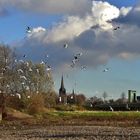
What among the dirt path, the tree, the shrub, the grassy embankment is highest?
the tree

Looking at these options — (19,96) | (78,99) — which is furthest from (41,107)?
(78,99)

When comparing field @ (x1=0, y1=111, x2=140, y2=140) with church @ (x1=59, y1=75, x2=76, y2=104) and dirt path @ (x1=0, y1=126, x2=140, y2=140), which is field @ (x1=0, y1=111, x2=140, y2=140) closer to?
dirt path @ (x1=0, y1=126, x2=140, y2=140)

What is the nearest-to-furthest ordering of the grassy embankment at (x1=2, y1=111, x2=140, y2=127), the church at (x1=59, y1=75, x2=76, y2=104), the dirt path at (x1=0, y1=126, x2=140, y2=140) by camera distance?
the dirt path at (x1=0, y1=126, x2=140, y2=140) → the grassy embankment at (x1=2, y1=111, x2=140, y2=127) → the church at (x1=59, y1=75, x2=76, y2=104)

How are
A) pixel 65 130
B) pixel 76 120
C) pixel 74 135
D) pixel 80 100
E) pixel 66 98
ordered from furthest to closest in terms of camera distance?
pixel 80 100 → pixel 66 98 → pixel 76 120 → pixel 65 130 → pixel 74 135

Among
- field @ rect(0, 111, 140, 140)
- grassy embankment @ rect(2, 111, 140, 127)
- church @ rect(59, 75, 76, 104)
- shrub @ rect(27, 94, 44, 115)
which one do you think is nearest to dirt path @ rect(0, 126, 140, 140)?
field @ rect(0, 111, 140, 140)

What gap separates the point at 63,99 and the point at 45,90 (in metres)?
55.7

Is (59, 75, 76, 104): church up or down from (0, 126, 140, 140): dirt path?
up

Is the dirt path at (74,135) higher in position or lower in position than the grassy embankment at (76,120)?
lower

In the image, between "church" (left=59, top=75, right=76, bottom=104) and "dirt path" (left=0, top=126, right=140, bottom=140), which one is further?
"church" (left=59, top=75, right=76, bottom=104)

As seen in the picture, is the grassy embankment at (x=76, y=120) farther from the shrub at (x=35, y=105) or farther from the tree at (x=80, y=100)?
the tree at (x=80, y=100)

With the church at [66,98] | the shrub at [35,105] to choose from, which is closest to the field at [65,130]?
the shrub at [35,105]

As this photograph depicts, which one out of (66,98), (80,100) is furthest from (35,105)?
(80,100)

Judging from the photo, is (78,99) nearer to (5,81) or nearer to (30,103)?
(30,103)

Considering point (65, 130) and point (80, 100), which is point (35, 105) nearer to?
point (65, 130)
